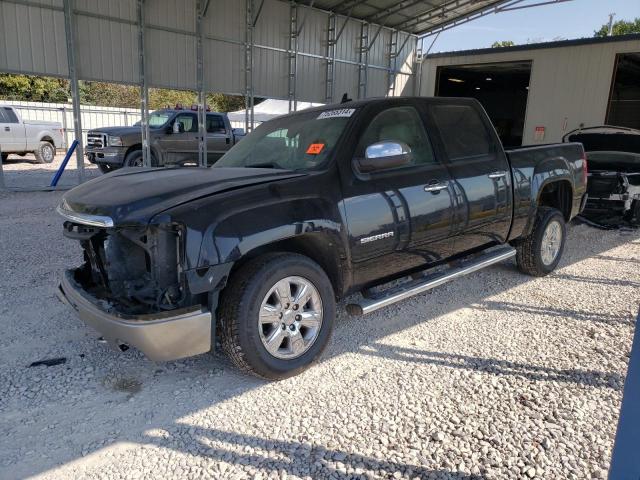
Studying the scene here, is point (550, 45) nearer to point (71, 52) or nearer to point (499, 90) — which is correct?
point (71, 52)

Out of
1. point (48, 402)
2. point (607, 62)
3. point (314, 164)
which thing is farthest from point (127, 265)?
point (607, 62)

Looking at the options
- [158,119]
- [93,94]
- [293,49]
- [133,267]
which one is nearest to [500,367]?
[133,267]

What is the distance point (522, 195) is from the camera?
16.0 ft

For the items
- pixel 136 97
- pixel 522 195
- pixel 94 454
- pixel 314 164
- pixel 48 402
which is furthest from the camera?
pixel 136 97

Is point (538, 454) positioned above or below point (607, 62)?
below

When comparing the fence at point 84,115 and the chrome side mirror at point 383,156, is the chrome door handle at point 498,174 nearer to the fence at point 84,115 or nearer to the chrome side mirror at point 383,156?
the chrome side mirror at point 383,156

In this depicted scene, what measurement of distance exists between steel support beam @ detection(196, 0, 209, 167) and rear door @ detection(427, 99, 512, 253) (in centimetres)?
1066

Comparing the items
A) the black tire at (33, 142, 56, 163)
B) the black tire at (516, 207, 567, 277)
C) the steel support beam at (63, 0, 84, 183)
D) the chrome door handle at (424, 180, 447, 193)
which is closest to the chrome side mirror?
the chrome door handle at (424, 180, 447, 193)

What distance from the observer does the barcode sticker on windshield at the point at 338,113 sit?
3826mm

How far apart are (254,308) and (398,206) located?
1.37 m

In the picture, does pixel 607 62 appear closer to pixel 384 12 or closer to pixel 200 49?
pixel 384 12

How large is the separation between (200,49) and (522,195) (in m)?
11.4

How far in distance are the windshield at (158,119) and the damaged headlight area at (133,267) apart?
1134 centimetres

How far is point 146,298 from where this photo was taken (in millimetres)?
3051
